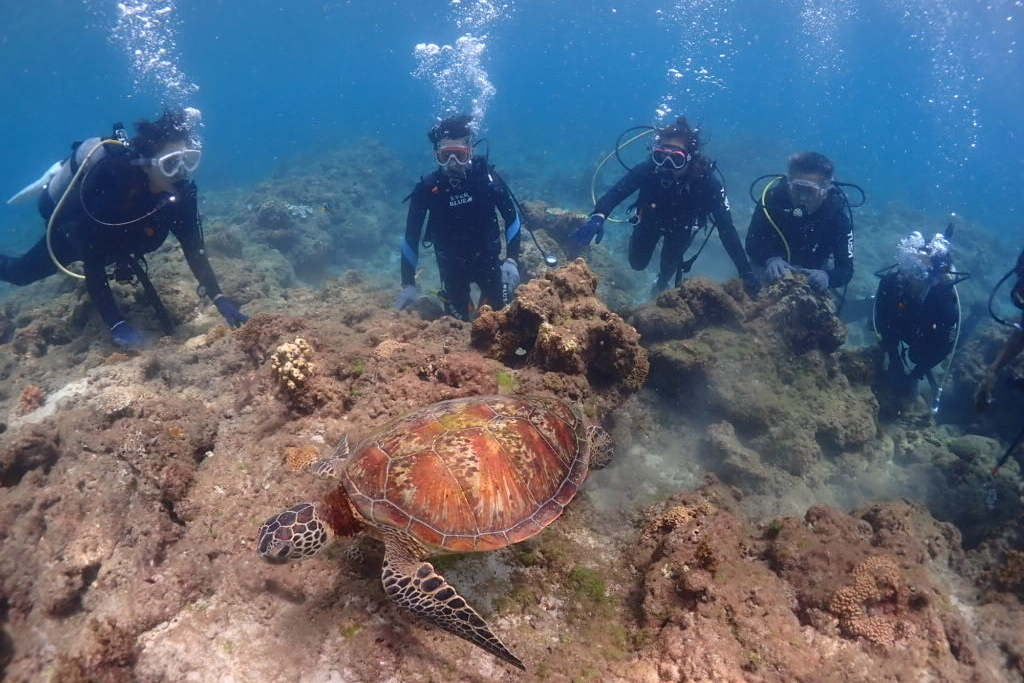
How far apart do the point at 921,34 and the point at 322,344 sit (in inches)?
3997

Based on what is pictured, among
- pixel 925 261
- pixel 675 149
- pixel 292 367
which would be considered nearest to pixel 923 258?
pixel 925 261

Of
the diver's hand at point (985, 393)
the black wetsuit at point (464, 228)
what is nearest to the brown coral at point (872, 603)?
the diver's hand at point (985, 393)

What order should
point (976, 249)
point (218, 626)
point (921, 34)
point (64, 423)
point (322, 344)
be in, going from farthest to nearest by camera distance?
point (921, 34)
point (976, 249)
point (322, 344)
point (64, 423)
point (218, 626)

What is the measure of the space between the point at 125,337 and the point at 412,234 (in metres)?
4.29

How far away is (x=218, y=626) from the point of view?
241cm

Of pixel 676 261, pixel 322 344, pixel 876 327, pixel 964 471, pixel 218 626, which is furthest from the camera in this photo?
pixel 676 261

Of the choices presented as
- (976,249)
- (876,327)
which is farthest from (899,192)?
(876,327)

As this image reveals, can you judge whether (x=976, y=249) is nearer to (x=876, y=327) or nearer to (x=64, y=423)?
(x=876, y=327)

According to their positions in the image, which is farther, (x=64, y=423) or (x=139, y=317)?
(x=139, y=317)

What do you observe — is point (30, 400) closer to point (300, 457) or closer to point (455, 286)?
point (300, 457)

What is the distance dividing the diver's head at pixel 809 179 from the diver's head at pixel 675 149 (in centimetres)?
161

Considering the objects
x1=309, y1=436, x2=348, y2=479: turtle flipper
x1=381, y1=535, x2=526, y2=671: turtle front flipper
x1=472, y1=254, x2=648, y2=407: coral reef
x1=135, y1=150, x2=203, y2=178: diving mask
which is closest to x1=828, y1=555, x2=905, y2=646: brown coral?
x1=381, y1=535, x2=526, y2=671: turtle front flipper

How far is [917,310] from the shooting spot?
24.1 ft

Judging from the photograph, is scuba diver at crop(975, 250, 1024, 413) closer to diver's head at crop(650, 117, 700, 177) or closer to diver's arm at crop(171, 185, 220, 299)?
diver's head at crop(650, 117, 700, 177)
